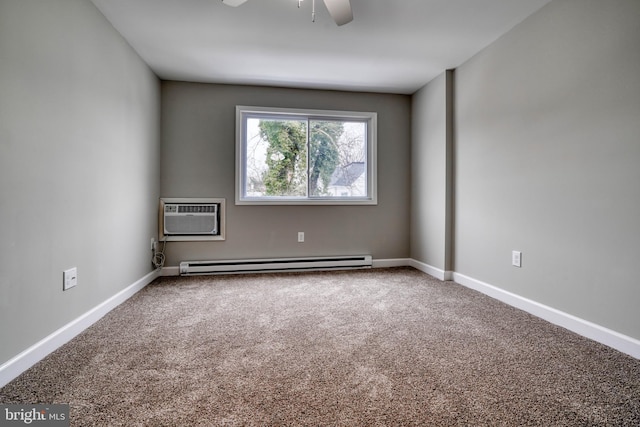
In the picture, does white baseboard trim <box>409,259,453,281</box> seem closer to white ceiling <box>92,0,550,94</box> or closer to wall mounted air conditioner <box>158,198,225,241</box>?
white ceiling <box>92,0,550,94</box>

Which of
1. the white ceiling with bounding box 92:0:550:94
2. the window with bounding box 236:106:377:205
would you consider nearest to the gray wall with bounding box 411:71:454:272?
the white ceiling with bounding box 92:0:550:94

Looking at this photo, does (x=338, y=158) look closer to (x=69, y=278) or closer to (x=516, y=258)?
(x=516, y=258)

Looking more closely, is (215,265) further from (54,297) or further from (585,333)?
(585,333)

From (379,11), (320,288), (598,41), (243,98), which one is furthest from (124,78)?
(598,41)

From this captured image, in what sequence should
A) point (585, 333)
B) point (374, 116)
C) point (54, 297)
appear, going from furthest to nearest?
1. point (374, 116)
2. point (585, 333)
3. point (54, 297)

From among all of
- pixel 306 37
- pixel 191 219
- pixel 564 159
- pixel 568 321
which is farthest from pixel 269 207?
pixel 568 321

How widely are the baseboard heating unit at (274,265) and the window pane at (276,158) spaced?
2.59ft

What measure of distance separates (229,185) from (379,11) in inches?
91.0

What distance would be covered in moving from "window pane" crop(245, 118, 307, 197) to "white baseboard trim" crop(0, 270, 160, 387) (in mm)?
1740

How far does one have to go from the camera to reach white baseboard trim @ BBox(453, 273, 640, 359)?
5.80 feet

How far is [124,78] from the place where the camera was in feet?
8.86

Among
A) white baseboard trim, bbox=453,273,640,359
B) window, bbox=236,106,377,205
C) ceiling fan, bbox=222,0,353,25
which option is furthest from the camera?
window, bbox=236,106,377,205

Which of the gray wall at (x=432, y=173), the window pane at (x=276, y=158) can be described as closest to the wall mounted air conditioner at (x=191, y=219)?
the window pane at (x=276, y=158)

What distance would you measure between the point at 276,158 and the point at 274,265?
1265mm
